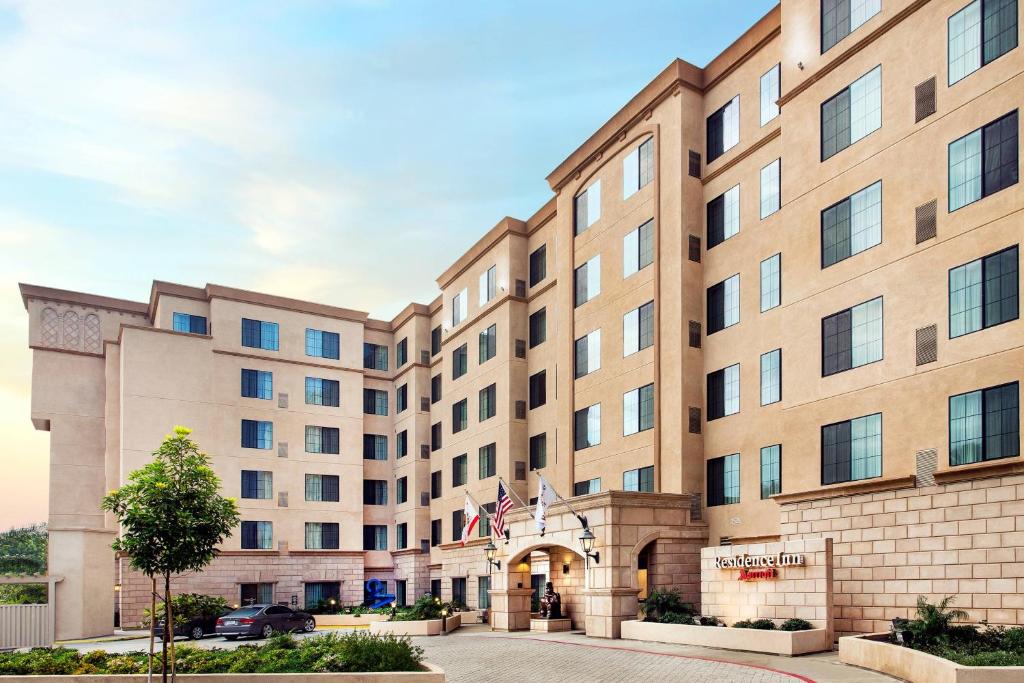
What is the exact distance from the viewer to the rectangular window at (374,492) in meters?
61.4

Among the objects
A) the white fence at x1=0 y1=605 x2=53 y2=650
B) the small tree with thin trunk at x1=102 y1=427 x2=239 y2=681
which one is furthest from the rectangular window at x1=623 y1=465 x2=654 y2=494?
the white fence at x1=0 y1=605 x2=53 y2=650

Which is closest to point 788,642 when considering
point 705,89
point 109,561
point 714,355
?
point 714,355

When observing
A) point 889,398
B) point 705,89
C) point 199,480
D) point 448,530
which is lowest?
point 448,530

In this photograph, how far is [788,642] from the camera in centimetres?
2375

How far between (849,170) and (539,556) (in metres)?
21.2

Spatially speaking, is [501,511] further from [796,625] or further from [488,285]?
[488,285]

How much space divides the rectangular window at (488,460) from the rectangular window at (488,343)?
15.3ft

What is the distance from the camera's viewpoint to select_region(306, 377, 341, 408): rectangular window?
5916cm

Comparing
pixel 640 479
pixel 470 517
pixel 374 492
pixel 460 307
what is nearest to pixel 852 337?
pixel 640 479

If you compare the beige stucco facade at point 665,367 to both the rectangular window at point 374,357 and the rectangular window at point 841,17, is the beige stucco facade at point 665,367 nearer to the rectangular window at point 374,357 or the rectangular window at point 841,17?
the rectangular window at point 841,17

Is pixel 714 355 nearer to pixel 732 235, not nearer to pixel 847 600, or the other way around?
pixel 732 235

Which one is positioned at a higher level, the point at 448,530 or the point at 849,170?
the point at 849,170

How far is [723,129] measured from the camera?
3456cm

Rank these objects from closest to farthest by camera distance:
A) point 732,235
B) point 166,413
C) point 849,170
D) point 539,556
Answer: point 849,170 < point 732,235 < point 539,556 < point 166,413
